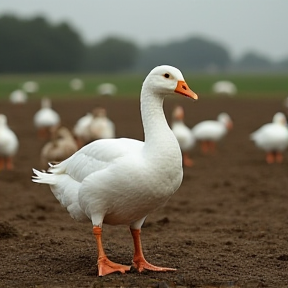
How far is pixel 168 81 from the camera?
6.27 m

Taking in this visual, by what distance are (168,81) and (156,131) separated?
0.48 metres

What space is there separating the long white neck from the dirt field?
3.64 feet

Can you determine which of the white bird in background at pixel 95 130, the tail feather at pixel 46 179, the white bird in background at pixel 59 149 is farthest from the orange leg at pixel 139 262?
the white bird in background at pixel 95 130

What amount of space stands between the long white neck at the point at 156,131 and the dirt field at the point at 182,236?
43.7 inches

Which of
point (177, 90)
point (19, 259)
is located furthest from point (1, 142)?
point (177, 90)

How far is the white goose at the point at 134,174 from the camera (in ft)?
19.4

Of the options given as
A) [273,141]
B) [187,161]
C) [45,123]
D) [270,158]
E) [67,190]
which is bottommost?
[67,190]

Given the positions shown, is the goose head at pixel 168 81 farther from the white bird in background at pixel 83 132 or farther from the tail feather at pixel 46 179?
the white bird in background at pixel 83 132

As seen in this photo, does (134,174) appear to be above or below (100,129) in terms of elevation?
below

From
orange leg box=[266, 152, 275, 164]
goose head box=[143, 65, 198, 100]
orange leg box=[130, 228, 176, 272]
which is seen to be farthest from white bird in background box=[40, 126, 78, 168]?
goose head box=[143, 65, 198, 100]

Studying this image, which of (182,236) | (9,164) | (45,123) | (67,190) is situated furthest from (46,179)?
(45,123)

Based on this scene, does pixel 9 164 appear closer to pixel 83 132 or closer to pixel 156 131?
pixel 83 132

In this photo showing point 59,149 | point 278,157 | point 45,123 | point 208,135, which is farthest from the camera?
point 45,123

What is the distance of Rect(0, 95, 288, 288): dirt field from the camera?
626 centimetres
